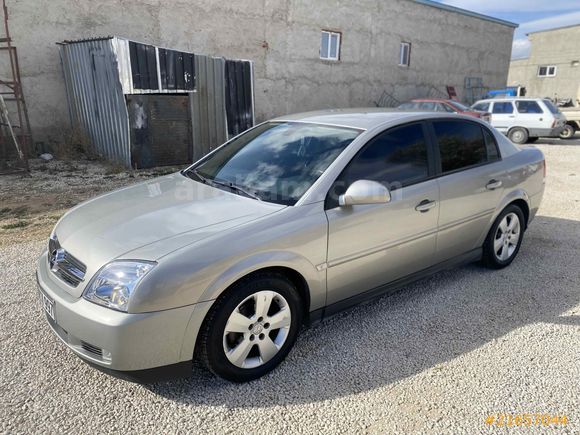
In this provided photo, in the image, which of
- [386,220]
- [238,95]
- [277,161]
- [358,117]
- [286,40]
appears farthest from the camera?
[286,40]

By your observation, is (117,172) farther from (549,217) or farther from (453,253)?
(549,217)

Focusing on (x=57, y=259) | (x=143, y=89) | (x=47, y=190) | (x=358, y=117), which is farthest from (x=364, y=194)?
(x=143, y=89)

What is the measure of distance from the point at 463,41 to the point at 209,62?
53.8 feet

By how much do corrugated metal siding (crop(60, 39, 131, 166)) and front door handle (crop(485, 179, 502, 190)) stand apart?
748cm

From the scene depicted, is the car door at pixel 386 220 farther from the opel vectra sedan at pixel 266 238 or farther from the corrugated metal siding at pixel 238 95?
the corrugated metal siding at pixel 238 95

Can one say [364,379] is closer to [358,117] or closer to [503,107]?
[358,117]

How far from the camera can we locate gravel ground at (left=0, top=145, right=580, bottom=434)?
2.39 meters

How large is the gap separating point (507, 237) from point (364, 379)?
101 inches

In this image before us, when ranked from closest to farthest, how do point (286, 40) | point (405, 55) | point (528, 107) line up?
point (286, 40), point (528, 107), point (405, 55)

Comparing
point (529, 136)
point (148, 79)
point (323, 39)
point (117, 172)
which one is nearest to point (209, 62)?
point (148, 79)

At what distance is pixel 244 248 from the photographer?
2.51 metres

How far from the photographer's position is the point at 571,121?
17.1 meters

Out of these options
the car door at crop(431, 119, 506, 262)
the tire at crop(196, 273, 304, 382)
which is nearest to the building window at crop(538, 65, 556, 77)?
the car door at crop(431, 119, 506, 262)

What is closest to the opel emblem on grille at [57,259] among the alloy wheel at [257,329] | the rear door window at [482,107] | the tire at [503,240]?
the alloy wheel at [257,329]
